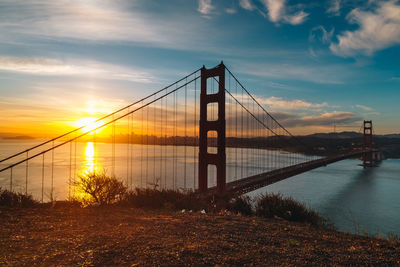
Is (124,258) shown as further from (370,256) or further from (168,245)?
(370,256)

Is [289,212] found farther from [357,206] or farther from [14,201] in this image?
[357,206]

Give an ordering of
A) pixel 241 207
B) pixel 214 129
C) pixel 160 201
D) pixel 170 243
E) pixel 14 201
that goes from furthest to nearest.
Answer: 1. pixel 214 129
2. pixel 241 207
3. pixel 160 201
4. pixel 14 201
5. pixel 170 243

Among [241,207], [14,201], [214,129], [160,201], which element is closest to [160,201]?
[160,201]

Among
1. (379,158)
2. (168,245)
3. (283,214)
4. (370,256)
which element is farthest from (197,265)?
(379,158)

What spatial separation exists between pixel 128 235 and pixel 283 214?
5.87m

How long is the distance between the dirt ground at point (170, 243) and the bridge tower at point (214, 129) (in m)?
10.4

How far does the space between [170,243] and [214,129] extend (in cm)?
1343

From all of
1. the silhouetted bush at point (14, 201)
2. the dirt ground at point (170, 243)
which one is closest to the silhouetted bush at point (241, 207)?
the dirt ground at point (170, 243)

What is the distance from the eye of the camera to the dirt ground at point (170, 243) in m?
4.35

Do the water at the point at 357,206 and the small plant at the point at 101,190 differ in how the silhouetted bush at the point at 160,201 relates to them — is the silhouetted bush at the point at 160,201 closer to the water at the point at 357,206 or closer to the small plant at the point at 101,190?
the small plant at the point at 101,190

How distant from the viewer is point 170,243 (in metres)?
5.05

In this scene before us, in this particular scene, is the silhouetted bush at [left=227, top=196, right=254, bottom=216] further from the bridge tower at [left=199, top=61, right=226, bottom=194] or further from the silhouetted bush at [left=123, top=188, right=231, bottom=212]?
the bridge tower at [left=199, top=61, right=226, bottom=194]

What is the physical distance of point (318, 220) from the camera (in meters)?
8.98

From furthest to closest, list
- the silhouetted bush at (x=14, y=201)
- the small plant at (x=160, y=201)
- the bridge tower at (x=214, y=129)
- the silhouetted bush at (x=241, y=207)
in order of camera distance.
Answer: the bridge tower at (x=214, y=129) < the silhouetted bush at (x=241, y=207) < the small plant at (x=160, y=201) < the silhouetted bush at (x=14, y=201)
